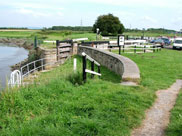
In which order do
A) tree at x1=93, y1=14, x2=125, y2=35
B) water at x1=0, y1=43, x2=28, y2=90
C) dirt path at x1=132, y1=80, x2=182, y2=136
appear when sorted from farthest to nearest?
tree at x1=93, y1=14, x2=125, y2=35, water at x1=0, y1=43, x2=28, y2=90, dirt path at x1=132, y1=80, x2=182, y2=136

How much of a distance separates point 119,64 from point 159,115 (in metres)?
4.89

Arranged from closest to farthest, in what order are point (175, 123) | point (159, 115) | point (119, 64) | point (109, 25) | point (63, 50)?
point (175, 123) → point (159, 115) → point (119, 64) → point (63, 50) → point (109, 25)

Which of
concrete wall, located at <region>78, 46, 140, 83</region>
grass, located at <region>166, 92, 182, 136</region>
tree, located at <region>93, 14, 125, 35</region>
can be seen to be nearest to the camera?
grass, located at <region>166, 92, 182, 136</region>

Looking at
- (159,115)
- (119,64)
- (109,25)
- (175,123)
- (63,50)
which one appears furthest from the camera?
(109,25)

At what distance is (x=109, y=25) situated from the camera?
49.8 meters

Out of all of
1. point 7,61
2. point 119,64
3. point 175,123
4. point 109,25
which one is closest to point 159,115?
point 175,123

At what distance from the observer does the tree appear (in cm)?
4973

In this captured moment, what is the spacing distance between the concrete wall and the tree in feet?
109

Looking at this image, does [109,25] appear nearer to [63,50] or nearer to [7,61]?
[7,61]

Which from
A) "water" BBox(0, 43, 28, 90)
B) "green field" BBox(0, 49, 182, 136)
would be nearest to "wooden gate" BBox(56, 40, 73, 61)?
Result: "water" BBox(0, 43, 28, 90)

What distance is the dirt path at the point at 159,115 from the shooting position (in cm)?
438

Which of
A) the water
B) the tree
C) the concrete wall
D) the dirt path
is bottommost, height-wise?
the water

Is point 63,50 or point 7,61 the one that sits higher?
point 63,50

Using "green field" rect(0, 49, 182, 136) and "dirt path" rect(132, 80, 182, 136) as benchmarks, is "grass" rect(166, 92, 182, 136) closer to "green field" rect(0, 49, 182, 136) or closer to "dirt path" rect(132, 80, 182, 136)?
"dirt path" rect(132, 80, 182, 136)
